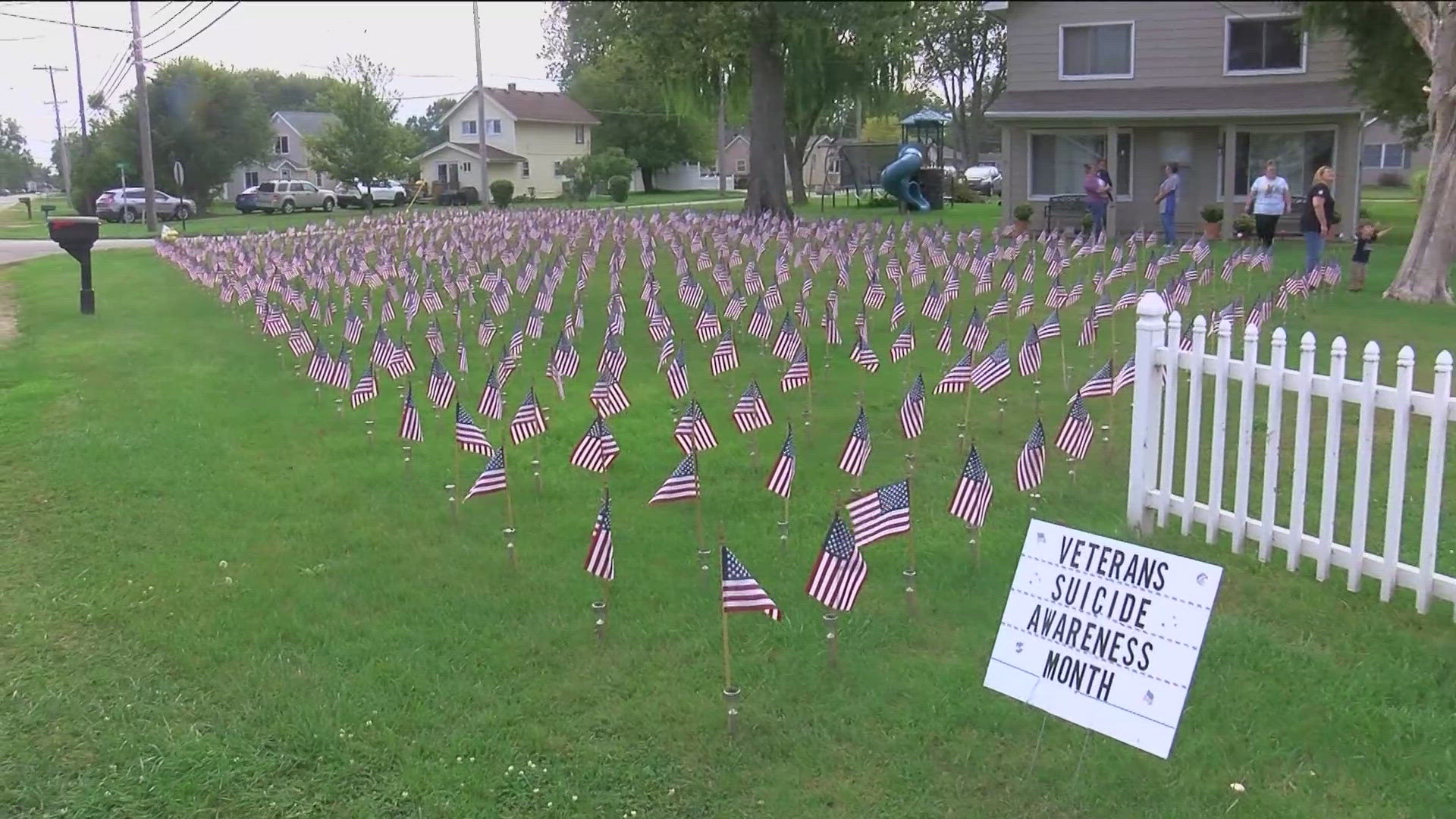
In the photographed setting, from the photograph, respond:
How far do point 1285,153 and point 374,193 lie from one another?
39837mm

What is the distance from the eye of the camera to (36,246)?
3027cm

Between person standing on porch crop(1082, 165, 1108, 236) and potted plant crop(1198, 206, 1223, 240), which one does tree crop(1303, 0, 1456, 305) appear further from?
potted plant crop(1198, 206, 1223, 240)

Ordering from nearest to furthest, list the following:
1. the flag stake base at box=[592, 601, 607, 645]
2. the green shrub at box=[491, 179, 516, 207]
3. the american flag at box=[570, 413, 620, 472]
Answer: the flag stake base at box=[592, 601, 607, 645] < the american flag at box=[570, 413, 620, 472] < the green shrub at box=[491, 179, 516, 207]

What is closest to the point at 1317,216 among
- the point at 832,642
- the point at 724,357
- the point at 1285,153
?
the point at 1285,153

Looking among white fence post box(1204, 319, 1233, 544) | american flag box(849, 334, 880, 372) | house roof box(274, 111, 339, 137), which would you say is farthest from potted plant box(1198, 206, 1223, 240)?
house roof box(274, 111, 339, 137)

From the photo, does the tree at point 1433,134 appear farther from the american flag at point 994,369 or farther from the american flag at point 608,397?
the american flag at point 608,397

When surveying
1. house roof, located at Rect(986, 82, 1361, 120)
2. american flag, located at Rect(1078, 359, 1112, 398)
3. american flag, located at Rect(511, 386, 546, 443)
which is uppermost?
house roof, located at Rect(986, 82, 1361, 120)

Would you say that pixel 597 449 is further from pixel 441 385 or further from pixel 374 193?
pixel 374 193

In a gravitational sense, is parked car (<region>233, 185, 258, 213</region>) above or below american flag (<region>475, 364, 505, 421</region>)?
above

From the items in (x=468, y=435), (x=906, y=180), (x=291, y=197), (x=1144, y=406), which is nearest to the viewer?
(x=1144, y=406)

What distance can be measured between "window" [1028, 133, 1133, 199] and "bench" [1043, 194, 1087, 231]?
1651 millimetres

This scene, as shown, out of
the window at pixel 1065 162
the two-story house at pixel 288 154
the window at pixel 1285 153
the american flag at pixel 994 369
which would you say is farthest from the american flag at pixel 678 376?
the two-story house at pixel 288 154

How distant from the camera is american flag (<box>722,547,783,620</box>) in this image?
4.15m

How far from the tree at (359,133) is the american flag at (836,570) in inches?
1870
